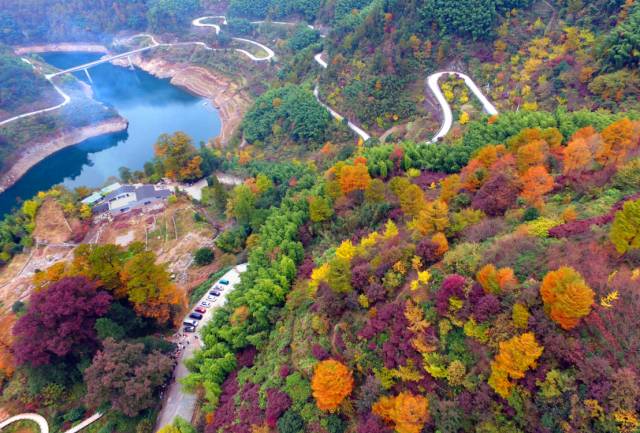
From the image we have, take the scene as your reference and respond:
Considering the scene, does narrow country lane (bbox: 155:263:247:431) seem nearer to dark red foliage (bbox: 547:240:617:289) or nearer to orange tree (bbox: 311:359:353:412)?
orange tree (bbox: 311:359:353:412)

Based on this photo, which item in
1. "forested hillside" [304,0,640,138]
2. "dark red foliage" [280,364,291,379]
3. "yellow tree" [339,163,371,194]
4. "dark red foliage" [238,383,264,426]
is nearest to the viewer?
"dark red foliage" [238,383,264,426]

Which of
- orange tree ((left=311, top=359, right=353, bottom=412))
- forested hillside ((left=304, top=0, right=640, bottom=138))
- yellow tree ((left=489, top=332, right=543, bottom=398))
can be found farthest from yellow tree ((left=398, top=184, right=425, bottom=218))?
forested hillside ((left=304, top=0, right=640, bottom=138))

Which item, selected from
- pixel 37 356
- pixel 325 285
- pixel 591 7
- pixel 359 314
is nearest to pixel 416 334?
pixel 359 314

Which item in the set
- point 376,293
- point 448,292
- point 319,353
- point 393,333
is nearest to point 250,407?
point 319,353

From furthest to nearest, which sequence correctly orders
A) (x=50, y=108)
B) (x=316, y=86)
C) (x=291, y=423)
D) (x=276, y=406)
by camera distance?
(x=50, y=108)
(x=316, y=86)
(x=276, y=406)
(x=291, y=423)

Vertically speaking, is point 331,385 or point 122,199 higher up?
point 331,385

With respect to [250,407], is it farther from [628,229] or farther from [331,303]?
[628,229]

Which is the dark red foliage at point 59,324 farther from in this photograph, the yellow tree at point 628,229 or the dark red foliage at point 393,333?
the yellow tree at point 628,229
